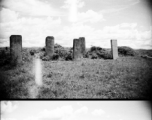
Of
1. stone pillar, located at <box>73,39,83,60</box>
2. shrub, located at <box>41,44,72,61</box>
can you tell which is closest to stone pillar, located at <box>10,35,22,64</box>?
shrub, located at <box>41,44,72,61</box>

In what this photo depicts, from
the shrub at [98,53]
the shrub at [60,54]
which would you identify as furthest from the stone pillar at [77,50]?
the shrub at [98,53]

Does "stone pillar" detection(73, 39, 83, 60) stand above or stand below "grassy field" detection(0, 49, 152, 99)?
above

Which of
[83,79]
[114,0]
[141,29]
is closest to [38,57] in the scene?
[83,79]

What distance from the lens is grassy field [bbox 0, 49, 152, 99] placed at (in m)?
3.15

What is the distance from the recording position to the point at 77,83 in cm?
347

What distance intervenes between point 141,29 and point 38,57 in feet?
11.9

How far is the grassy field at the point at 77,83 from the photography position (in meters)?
3.15

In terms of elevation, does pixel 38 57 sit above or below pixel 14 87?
above

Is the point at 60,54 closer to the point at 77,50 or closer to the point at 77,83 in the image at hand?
the point at 77,50

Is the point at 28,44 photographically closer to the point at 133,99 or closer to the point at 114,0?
the point at 114,0

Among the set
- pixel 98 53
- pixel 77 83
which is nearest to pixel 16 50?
pixel 77 83

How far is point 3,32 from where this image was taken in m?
3.98

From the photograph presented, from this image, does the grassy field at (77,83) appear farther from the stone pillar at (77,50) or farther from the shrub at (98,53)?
the shrub at (98,53)

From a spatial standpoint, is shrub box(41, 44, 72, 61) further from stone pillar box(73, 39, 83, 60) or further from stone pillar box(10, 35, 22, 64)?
stone pillar box(10, 35, 22, 64)
